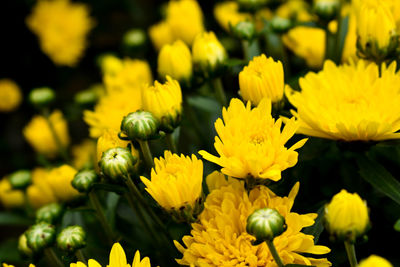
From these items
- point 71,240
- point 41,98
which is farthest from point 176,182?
point 41,98

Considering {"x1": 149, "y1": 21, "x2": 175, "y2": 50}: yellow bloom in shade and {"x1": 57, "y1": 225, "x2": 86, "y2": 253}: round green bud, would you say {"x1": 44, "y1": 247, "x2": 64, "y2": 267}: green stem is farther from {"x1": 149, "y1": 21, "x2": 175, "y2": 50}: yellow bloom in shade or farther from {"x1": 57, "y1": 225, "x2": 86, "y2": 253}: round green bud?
{"x1": 149, "y1": 21, "x2": 175, "y2": 50}: yellow bloom in shade

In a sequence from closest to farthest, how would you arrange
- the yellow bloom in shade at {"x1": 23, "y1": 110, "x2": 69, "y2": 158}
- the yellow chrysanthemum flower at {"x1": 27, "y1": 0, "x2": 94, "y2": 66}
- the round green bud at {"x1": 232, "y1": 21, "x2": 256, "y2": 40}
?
1. the round green bud at {"x1": 232, "y1": 21, "x2": 256, "y2": 40}
2. the yellow bloom in shade at {"x1": 23, "y1": 110, "x2": 69, "y2": 158}
3. the yellow chrysanthemum flower at {"x1": 27, "y1": 0, "x2": 94, "y2": 66}

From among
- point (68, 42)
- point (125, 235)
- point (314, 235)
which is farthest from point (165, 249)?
point (68, 42)

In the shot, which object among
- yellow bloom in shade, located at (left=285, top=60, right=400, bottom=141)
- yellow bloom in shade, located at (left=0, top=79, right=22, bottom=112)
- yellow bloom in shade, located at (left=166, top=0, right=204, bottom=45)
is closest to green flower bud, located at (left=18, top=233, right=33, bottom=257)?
yellow bloom in shade, located at (left=285, top=60, right=400, bottom=141)

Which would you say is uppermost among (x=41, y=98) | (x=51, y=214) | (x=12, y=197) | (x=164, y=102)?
(x=164, y=102)

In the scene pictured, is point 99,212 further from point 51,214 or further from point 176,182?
point 176,182

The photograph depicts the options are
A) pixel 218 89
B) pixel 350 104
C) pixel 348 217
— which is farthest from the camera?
pixel 218 89

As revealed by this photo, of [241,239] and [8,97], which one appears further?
[8,97]

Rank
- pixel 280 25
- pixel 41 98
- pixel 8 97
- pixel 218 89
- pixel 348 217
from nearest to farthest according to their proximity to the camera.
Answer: pixel 348 217, pixel 218 89, pixel 280 25, pixel 41 98, pixel 8 97
